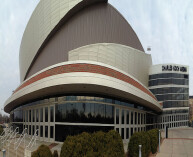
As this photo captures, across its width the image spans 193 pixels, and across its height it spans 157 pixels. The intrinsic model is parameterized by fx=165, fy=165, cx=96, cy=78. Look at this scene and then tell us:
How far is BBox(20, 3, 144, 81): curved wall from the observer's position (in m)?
29.1

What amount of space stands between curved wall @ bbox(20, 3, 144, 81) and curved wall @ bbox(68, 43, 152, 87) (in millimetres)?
2070

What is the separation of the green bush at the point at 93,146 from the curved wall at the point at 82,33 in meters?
17.9

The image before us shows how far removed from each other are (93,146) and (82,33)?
69.7 ft

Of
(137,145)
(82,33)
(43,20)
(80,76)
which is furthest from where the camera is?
(43,20)

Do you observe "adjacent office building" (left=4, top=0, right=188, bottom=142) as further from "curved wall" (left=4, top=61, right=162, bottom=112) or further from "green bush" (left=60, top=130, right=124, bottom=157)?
"green bush" (left=60, top=130, right=124, bottom=157)

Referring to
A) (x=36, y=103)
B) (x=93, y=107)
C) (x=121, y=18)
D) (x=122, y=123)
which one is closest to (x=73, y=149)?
(x=93, y=107)

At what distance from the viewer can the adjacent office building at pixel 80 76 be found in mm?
18828

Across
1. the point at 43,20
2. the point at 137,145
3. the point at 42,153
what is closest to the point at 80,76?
the point at 42,153

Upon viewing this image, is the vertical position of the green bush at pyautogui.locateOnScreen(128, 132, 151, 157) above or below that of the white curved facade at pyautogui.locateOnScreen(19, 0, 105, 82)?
below

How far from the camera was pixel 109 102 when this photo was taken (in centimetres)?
2280

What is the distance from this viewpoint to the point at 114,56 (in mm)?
29672

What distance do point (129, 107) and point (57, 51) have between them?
1609 cm

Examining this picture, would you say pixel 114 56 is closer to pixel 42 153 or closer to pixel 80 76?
pixel 80 76

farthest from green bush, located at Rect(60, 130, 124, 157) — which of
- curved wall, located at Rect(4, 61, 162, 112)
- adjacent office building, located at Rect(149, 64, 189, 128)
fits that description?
adjacent office building, located at Rect(149, 64, 189, 128)
